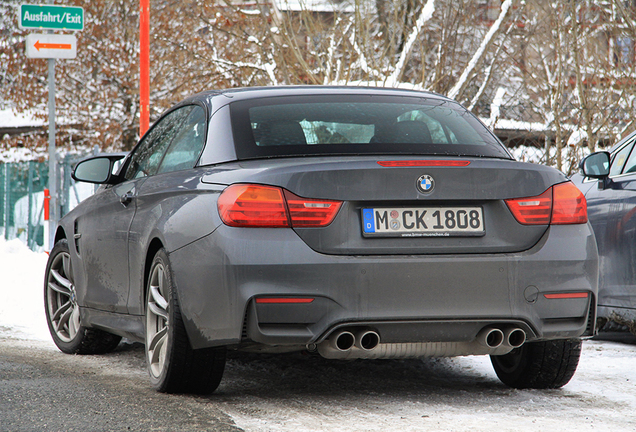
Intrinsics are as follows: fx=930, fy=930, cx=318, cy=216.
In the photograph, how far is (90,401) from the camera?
426cm

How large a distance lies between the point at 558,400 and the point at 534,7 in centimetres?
1158

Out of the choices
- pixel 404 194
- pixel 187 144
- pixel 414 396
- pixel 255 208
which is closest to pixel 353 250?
pixel 404 194

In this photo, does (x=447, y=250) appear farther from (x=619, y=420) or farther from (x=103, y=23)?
(x=103, y=23)

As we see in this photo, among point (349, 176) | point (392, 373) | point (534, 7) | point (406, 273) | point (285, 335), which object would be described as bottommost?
point (392, 373)

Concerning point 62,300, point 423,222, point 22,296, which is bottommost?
point 22,296

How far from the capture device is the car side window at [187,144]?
15.1 ft

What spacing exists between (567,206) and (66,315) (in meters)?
3.53

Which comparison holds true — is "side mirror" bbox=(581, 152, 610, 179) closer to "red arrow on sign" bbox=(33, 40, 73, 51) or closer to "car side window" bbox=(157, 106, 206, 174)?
"car side window" bbox=(157, 106, 206, 174)

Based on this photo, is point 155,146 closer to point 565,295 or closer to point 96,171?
point 96,171

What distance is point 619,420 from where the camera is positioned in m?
4.06

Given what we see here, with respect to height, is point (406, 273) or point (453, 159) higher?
point (453, 159)

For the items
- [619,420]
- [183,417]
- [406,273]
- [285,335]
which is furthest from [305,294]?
[619,420]

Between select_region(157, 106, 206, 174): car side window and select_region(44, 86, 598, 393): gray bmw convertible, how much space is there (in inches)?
2.3

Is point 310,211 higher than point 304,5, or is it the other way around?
point 304,5
